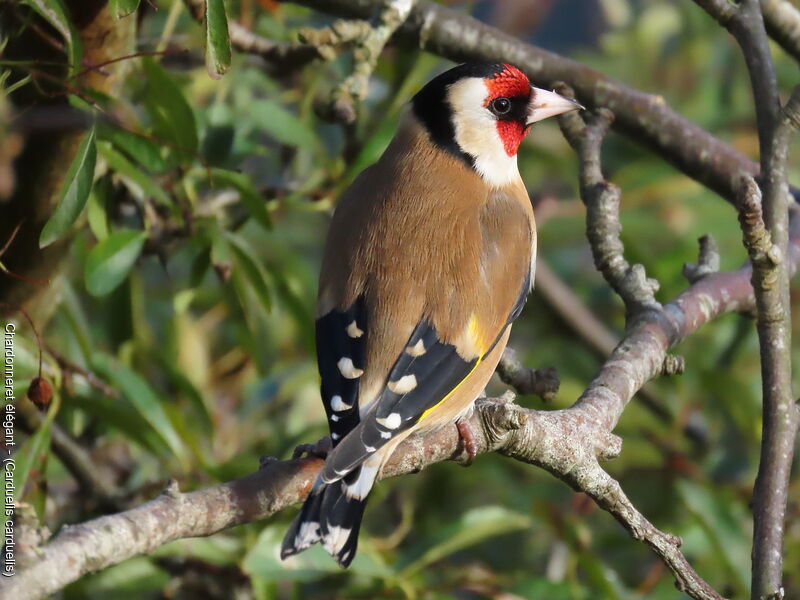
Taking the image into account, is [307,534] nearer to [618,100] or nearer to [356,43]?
[356,43]

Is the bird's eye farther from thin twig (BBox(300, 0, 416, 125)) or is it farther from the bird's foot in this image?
the bird's foot

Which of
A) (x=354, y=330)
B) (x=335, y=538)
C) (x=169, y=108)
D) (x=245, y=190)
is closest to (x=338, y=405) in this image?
(x=354, y=330)

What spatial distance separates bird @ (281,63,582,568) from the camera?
104 inches

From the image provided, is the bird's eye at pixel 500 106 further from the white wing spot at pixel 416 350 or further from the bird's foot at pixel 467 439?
the bird's foot at pixel 467 439

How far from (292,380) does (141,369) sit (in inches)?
22.1

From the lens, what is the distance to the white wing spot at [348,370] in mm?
2843

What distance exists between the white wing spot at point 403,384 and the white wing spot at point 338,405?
0.39 ft

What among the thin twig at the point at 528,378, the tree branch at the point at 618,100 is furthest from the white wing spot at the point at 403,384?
the tree branch at the point at 618,100

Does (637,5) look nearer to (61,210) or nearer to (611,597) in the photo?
(611,597)

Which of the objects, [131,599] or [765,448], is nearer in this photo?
[765,448]

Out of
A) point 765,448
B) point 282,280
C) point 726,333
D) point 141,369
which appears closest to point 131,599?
point 141,369

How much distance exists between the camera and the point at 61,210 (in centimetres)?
244

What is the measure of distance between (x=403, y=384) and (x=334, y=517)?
0.41 metres

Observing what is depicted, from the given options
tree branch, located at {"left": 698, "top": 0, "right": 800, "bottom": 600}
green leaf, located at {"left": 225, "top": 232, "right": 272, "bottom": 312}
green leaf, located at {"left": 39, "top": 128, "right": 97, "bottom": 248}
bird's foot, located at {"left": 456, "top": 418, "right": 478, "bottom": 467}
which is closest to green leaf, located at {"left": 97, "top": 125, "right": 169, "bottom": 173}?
green leaf, located at {"left": 225, "top": 232, "right": 272, "bottom": 312}
